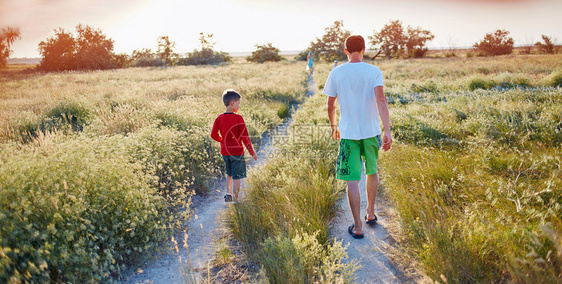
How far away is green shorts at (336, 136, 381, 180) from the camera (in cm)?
351

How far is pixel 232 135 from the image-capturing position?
14.9 ft

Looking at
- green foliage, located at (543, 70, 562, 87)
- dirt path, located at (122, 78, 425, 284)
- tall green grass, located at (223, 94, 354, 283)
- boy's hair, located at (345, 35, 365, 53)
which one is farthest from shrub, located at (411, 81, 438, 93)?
boy's hair, located at (345, 35, 365, 53)

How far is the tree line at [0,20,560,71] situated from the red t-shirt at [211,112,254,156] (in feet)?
137

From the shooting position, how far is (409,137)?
649 centimetres

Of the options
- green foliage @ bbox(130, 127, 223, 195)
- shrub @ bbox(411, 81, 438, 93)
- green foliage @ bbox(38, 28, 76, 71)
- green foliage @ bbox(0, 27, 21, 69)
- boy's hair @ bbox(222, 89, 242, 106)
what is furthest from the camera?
green foliage @ bbox(38, 28, 76, 71)

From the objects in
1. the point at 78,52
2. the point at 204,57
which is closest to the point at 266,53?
the point at 204,57

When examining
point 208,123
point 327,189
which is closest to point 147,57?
point 208,123

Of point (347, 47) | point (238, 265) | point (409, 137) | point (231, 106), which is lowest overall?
point (238, 265)

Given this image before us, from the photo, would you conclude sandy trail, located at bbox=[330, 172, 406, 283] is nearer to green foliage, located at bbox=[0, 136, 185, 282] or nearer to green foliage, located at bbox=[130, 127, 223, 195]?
green foliage, located at bbox=[0, 136, 185, 282]

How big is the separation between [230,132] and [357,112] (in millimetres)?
2037

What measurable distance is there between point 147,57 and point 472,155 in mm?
60662

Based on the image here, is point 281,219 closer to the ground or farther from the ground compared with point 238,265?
farther from the ground

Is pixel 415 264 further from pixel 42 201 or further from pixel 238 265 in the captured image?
pixel 42 201

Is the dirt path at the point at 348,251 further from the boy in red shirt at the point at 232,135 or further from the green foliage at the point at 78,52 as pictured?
the green foliage at the point at 78,52
